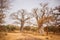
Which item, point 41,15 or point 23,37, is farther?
point 41,15

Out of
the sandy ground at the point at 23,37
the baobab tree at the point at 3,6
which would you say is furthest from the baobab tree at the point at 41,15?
the baobab tree at the point at 3,6

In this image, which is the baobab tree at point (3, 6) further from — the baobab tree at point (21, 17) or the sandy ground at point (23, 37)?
the sandy ground at point (23, 37)

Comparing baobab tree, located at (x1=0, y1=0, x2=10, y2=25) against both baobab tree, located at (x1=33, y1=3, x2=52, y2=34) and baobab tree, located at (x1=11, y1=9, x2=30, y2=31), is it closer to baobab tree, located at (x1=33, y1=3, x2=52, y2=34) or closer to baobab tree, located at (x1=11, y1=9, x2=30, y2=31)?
baobab tree, located at (x1=11, y1=9, x2=30, y2=31)

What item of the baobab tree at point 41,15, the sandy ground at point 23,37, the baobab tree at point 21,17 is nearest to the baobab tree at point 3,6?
the baobab tree at point 21,17

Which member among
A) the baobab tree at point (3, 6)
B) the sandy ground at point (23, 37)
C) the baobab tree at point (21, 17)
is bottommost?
the sandy ground at point (23, 37)

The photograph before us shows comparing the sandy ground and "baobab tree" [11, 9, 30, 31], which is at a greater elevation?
"baobab tree" [11, 9, 30, 31]

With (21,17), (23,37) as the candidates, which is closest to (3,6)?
(21,17)

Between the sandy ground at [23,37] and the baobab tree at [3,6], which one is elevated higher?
the baobab tree at [3,6]

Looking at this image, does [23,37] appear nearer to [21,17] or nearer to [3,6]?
[21,17]

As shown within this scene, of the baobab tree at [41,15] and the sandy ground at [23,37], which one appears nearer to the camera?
the sandy ground at [23,37]

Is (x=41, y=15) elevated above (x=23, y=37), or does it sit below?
above

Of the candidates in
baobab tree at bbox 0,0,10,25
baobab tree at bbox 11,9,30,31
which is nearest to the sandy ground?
baobab tree at bbox 11,9,30,31

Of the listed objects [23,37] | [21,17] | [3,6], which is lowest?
[23,37]

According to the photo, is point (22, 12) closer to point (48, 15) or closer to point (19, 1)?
point (19, 1)
